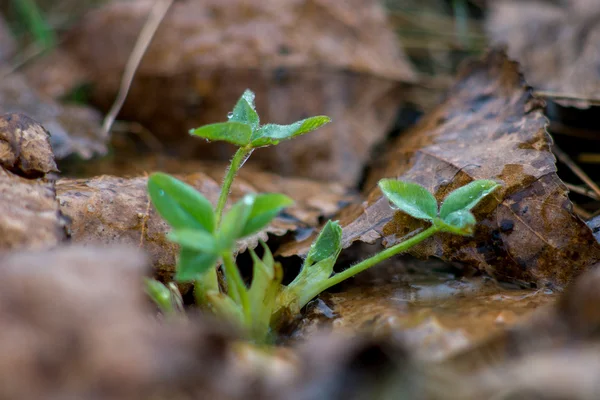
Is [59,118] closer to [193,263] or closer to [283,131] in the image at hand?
[283,131]

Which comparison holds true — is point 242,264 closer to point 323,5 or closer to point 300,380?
point 300,380

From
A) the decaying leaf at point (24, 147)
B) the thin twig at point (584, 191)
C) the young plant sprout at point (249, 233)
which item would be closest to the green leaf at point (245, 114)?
the young plant sprout at point (249, 233)

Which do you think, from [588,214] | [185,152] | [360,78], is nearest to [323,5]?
[360,78]

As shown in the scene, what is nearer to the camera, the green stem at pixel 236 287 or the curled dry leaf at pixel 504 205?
the green stem at pixel 236 287

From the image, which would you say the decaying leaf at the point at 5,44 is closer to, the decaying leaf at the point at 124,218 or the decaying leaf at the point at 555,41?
the decaying leaf at the point at 124,218

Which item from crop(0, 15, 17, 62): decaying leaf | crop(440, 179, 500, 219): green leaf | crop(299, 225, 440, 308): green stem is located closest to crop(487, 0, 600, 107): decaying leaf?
crop(440, 179, 500, 219): green leaf

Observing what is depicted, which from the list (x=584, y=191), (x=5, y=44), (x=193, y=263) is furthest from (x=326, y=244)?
(x=5, y=44)
